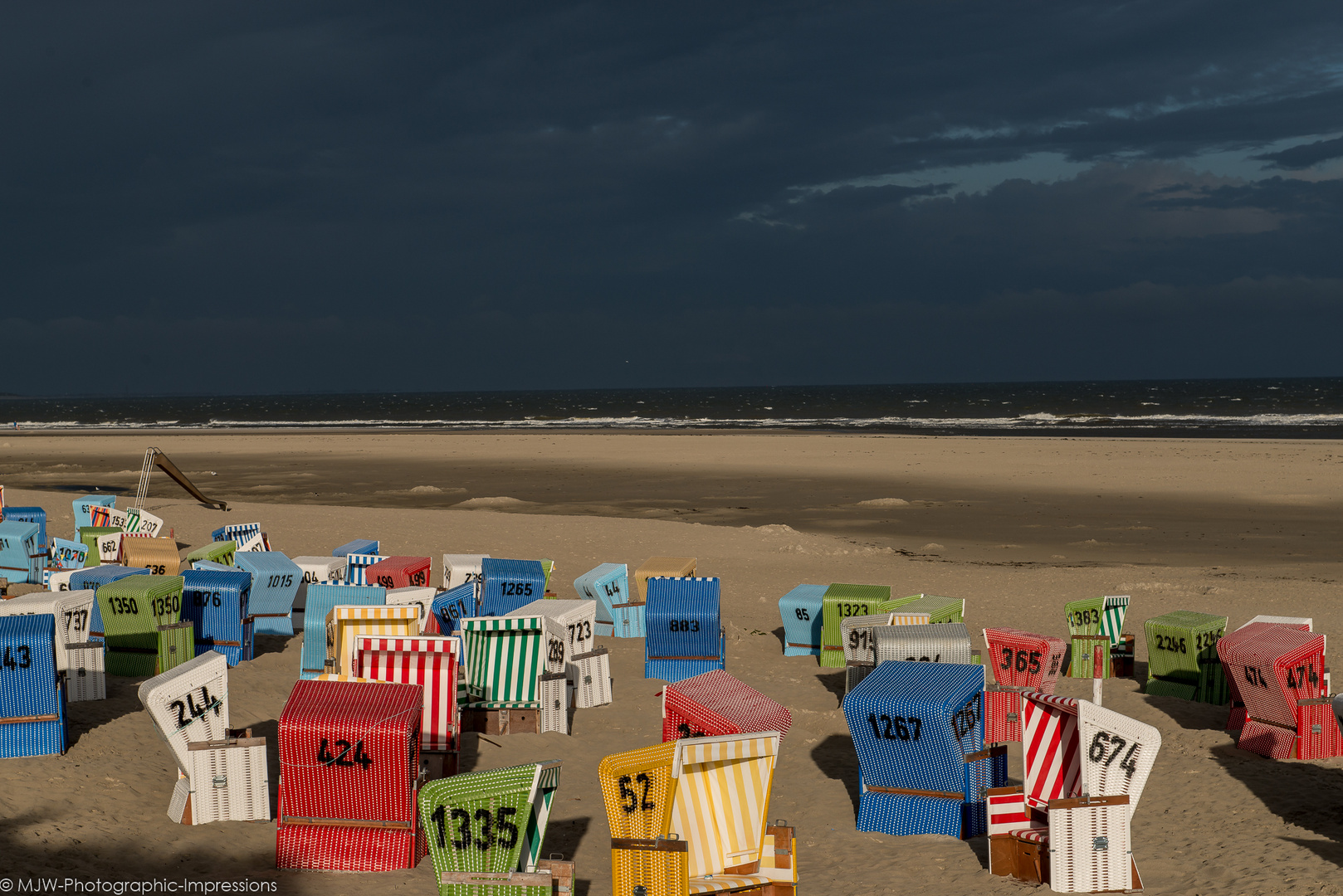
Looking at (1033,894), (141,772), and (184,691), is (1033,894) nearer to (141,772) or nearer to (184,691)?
(184,691)

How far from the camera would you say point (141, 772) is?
919cm

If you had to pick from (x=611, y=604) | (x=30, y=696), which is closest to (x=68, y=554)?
(x=611, y=604)

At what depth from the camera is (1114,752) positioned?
302 inches

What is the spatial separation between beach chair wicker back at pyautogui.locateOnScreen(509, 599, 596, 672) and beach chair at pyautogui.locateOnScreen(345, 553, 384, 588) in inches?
156

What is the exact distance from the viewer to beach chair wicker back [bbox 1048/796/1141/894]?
23.9ft

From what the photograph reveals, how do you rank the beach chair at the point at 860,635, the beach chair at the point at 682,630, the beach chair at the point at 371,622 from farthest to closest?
the beach chair at the point at 682,630 → the beach chair at the point at 860,635 → the beach chair at the point at 371,622

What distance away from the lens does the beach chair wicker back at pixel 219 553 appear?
16.4 meters

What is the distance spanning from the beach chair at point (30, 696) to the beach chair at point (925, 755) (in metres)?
6.68

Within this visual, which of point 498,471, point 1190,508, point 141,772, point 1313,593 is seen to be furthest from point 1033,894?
point 498,471

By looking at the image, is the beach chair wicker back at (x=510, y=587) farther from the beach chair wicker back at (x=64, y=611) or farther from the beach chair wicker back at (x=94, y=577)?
the beach chair wicker back at (x=64, y=611)

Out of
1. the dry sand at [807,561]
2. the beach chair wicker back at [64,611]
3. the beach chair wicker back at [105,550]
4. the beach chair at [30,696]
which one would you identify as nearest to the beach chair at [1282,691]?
the dry sand at [807,561]

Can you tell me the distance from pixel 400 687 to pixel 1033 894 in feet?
15.6

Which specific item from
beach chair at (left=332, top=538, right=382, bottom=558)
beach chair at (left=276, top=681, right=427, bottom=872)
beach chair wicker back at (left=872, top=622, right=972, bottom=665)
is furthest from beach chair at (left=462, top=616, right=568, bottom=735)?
beach chair at (left=332, top=538, right=382, bottom=558)

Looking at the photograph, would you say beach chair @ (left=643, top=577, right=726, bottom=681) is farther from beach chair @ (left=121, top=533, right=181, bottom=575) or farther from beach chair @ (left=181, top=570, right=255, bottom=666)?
beach chair @ (left=121, top=533, right=181, bottom=575)
